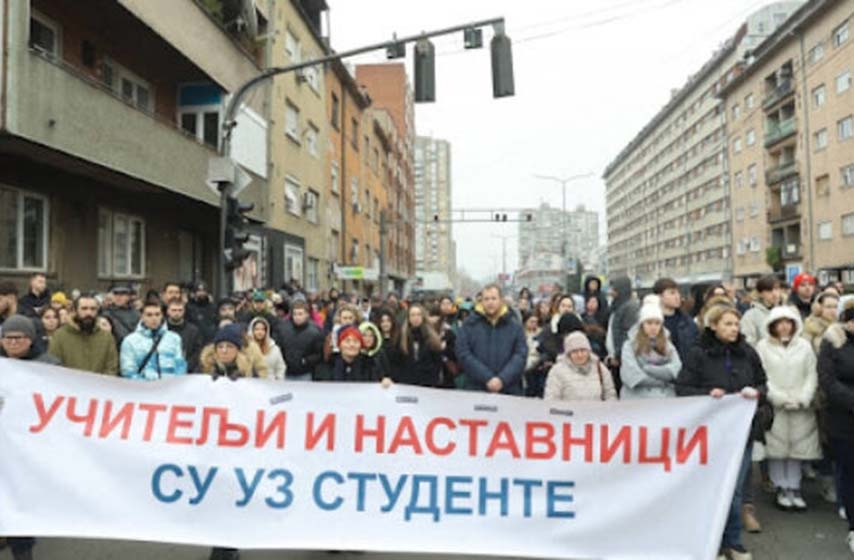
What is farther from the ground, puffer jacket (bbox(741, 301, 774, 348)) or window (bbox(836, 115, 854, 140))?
window (bbox(836, 115, 854, 140))

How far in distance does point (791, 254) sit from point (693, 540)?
57452mm

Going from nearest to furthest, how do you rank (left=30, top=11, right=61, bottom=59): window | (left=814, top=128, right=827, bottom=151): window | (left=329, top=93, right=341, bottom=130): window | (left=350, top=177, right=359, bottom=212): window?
(left=30, top=11, right=61, bottom=59): window < (left=329, top=93, right=341, bottom=130): window < (left=350, top=177, right=359, bottom=212): window < (left=814, top=128, right=827, bottom=151): window

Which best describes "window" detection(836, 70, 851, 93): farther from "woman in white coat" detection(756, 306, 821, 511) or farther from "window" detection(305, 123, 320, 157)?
"woman in white coat" detection(756, 306, 821, 511)

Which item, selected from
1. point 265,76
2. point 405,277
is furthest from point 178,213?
point 405,277

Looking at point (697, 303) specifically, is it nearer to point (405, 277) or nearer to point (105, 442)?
point (105, 442)

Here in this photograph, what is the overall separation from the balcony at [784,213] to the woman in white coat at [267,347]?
183ft

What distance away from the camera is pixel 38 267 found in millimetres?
12203

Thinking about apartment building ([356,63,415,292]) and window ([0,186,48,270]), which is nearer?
window ([0,186,48,270])

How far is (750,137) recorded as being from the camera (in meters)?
66.3

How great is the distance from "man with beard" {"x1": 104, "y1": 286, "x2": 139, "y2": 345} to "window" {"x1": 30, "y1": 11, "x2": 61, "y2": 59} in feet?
18.3

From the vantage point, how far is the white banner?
4555 mm

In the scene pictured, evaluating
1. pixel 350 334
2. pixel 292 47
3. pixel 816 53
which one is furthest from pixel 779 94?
pixel 350 334

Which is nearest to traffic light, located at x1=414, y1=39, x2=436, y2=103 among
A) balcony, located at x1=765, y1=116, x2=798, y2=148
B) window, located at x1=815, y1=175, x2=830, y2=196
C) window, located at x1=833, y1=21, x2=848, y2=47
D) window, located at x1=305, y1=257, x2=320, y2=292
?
window, located at x1=305, y1=257, x2=320, y2=292

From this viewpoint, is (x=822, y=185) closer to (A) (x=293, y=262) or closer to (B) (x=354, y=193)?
(B) (x=354, y=193)
